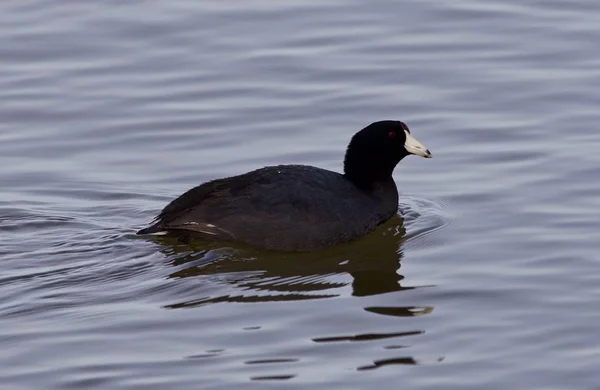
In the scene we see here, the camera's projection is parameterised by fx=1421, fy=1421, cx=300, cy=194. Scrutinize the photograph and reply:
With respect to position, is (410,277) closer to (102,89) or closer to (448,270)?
(448,270)

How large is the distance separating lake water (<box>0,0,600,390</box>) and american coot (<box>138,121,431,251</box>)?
0.15m

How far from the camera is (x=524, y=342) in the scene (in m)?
8.43

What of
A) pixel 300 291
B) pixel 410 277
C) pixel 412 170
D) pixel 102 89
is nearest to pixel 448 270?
pixel 410 277

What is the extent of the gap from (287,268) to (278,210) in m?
0.56

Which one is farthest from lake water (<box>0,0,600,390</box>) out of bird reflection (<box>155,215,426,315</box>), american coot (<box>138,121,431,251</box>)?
american coot (<box>138,121,431,251</box>)

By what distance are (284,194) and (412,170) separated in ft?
7.58

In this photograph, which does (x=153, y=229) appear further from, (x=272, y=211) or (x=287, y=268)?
(x=287, y=268)

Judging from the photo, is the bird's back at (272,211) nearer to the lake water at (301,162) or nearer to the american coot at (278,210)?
the american coot at (278,210)

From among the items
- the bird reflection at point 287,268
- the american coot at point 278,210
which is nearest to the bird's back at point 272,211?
the american coot at point 278,210

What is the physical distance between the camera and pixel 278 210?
10617 mm

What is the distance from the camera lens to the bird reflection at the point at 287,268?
9.62m

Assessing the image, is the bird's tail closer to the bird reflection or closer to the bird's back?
the bird's back

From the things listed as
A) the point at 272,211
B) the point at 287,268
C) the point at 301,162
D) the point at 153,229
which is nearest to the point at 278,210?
the point at 272,211

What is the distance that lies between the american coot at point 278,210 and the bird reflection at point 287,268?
0.10 m
